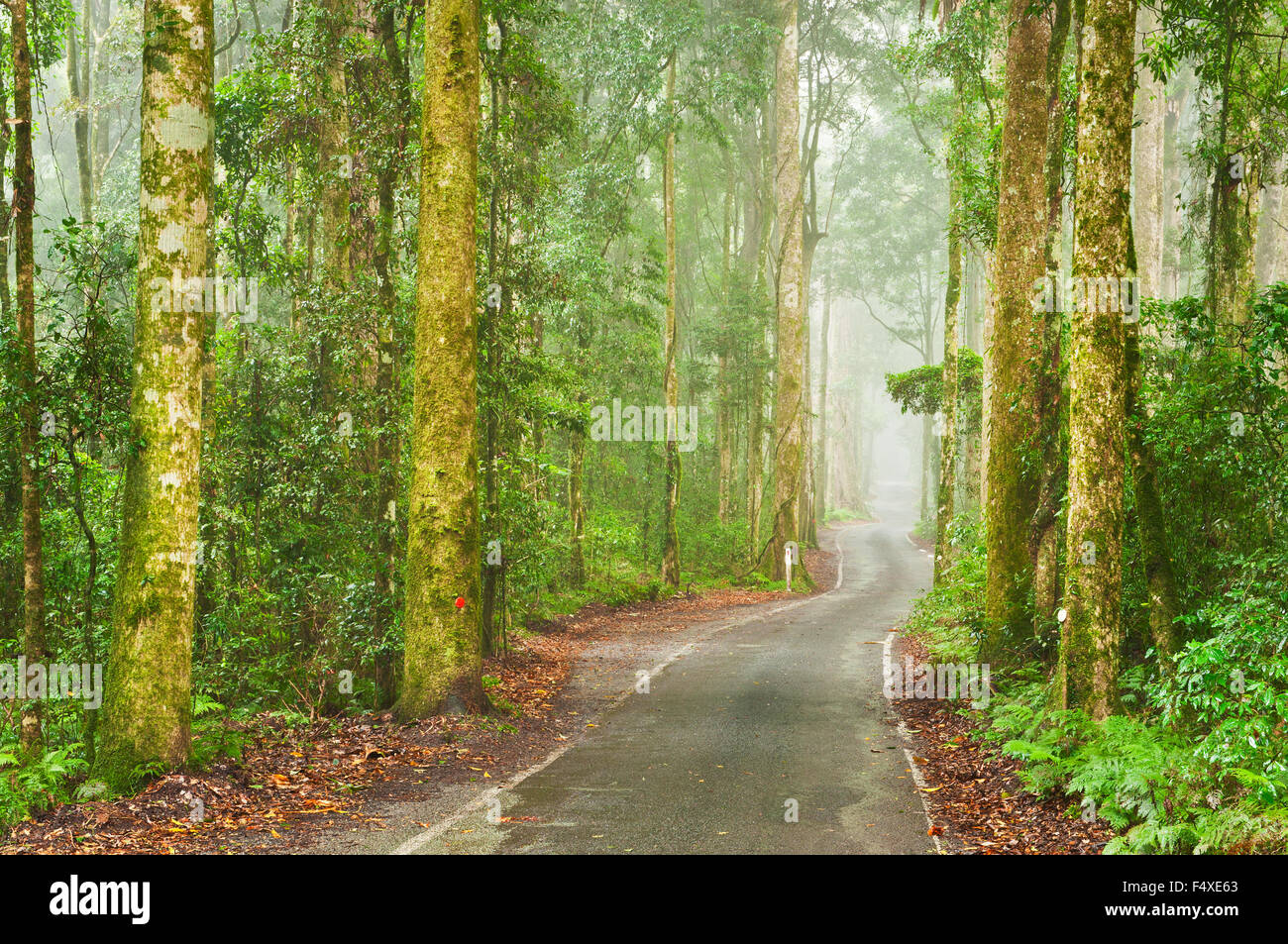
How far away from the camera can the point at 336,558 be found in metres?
11.4

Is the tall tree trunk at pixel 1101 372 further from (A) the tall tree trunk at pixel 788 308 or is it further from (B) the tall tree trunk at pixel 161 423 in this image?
(A) the tall tree trunk at pixel 788 308

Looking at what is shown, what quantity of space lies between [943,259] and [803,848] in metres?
56.2

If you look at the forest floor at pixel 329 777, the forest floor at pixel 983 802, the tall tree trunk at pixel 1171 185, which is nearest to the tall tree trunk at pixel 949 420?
the forest floor at pixel 329 777

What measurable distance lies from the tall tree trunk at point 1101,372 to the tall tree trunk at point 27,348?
875 cm

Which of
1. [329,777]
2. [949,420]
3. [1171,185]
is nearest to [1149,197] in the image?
[949,420]

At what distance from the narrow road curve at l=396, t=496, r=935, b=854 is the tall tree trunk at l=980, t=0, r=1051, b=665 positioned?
1.99 m

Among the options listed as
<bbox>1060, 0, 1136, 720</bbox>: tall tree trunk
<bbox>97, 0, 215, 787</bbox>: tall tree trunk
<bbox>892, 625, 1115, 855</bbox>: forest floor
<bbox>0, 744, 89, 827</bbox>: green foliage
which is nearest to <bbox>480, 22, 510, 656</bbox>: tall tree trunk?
<bbox>97, 0, 215, 787</bbox>: tall tree trunk

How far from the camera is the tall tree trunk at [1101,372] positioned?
793cm

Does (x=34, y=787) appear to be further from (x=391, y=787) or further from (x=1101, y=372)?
(x=1101, y=372)

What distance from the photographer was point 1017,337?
11.6 metres

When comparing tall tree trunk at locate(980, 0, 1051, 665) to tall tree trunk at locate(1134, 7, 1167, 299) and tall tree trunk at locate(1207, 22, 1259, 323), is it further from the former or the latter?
tall tree trunk at locate(1134, 7, 1167, 299)

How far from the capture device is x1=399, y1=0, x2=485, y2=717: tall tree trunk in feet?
31.7
